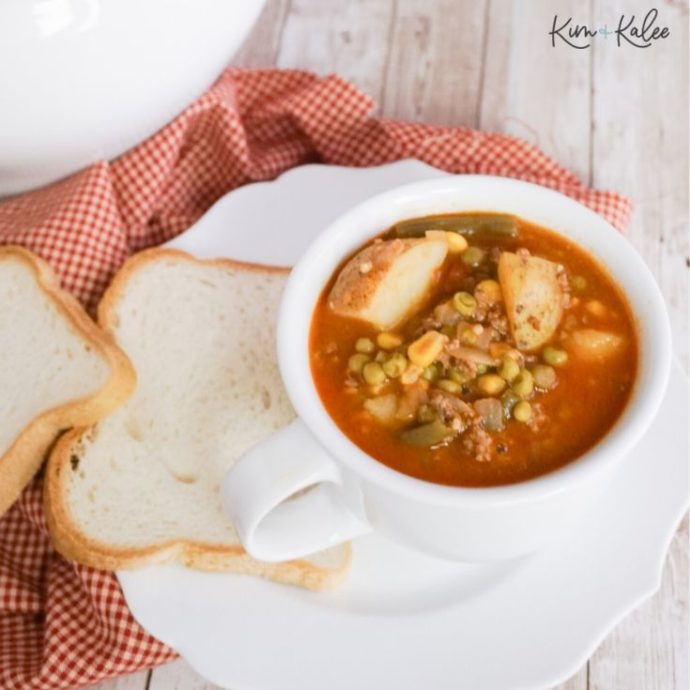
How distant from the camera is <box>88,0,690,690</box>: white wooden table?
3400mm

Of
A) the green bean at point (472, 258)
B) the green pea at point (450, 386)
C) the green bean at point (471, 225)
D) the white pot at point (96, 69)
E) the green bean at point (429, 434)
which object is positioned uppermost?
the white pot at point (96, 69)

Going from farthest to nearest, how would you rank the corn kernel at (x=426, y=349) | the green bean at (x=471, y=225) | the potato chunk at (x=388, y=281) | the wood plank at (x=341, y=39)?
1. the wood plank at (x=341, y=39)
2. the green bean at (x=471, y=225)
3. the potato chunk at (x=388, y=281)
4. the corn kernel at (x=426, y=349)

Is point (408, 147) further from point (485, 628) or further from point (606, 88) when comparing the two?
point (485, 628)

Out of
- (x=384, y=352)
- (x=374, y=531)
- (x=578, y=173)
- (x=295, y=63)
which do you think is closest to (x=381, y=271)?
(x=384, y=352)

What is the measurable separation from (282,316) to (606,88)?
1942 millimetres

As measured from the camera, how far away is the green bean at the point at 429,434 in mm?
2059

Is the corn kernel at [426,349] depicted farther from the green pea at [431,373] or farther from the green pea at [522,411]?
the green pea at [522,411]

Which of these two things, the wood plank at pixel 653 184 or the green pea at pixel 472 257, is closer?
the green pea at pixel 472 257

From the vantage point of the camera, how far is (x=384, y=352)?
219 centimetres

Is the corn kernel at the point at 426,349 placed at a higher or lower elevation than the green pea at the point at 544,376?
higher

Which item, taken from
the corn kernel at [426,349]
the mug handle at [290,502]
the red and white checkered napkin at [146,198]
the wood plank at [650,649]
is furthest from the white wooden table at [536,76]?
the mug handle at [290,502]

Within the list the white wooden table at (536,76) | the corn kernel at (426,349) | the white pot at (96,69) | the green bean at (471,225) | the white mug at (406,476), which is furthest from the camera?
the white wooden table at (536,76)

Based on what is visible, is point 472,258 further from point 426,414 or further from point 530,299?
point 426,414

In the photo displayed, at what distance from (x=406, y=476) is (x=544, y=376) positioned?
357 mm
